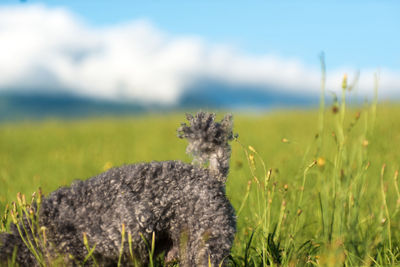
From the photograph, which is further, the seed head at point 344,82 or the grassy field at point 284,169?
the grassy field at point 284,169

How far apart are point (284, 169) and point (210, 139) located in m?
5.45

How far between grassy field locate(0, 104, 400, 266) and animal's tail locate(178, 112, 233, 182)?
0.17 metres

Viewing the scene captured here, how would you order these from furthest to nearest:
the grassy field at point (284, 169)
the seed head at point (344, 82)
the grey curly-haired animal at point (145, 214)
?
the grassy field at point (284, 169) < the seed head at point (344, 82) < the grey curly-haired animal at point (145, 214)

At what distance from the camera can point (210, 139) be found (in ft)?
10.1

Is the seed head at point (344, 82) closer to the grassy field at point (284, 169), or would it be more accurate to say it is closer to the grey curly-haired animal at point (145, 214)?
the grassy field at point (284, 169)

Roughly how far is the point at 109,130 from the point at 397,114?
13055mm

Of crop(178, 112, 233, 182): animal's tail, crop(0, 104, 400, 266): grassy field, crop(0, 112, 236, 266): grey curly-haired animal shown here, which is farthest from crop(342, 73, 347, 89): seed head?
crop(0, 112, 236, 266): grey curly-haired animal

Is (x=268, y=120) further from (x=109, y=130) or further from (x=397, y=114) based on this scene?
(x=109, y=130)

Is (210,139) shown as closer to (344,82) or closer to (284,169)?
(344,82)

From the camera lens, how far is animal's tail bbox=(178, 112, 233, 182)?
3100mm

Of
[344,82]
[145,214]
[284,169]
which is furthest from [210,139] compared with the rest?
[284,169]

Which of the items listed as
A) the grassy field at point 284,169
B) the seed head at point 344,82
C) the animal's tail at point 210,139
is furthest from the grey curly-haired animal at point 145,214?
the seed head at point 344,82

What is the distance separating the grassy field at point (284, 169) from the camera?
3.61 meters

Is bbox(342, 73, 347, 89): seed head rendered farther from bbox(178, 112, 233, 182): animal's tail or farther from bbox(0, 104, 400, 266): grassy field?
bbox(178, 112, 233, 182): animal's tail
